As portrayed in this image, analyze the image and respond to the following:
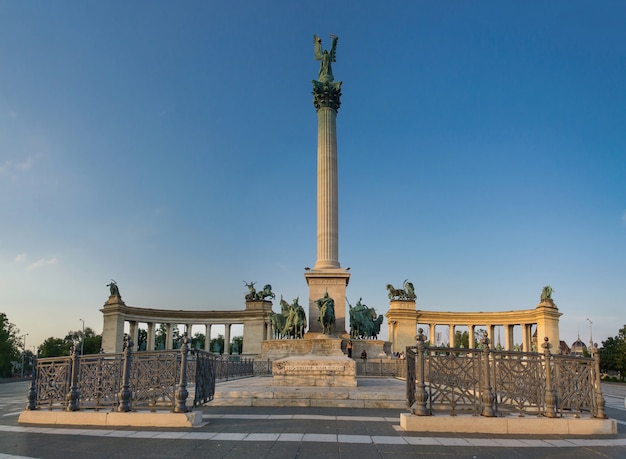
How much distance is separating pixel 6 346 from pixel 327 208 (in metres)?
57.6

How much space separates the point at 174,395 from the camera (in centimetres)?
1174

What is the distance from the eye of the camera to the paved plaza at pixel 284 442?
8.37 m

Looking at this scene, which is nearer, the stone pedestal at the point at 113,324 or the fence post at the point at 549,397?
the fence post at the point at 549,397

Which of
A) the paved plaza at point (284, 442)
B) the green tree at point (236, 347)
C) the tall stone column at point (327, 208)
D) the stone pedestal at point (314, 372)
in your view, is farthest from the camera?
the green tree at point (236, 347)

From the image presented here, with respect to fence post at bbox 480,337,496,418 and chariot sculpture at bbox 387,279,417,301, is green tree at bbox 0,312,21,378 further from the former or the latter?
fence post at bbox 480,337,496,418

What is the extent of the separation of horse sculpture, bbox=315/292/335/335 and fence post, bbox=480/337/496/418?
2171cm

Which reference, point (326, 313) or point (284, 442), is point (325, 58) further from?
point (284, 442)

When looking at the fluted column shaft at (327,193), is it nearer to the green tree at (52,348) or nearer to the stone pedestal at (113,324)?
the stone pedestal at (113,324)

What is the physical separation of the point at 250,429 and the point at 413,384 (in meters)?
4.32

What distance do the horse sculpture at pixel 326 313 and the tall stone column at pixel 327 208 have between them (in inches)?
91.1

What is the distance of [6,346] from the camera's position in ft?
222

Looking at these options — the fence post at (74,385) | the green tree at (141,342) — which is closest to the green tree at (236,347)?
the green tree at (141,342)

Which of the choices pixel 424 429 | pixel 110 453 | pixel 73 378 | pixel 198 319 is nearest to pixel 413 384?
pixel 424 429

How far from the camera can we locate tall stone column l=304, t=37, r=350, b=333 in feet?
117
